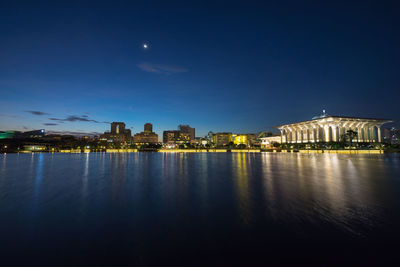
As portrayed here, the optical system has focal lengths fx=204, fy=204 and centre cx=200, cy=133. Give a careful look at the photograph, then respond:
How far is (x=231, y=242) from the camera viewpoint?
5.38m

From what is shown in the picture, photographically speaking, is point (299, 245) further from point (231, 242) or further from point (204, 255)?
point (204, 255)

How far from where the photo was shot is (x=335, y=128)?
13388cm

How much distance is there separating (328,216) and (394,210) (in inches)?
125

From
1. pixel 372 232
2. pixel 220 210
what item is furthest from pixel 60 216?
pixel 372 232

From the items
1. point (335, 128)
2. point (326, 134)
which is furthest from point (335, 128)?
point (326, 134)

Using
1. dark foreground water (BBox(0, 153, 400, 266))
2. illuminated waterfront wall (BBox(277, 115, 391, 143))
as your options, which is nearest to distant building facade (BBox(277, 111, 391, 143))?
illuminated waterfront wall (BBox(277, 115, 391, 143))

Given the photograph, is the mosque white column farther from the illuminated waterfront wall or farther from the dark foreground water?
the dark foreground water

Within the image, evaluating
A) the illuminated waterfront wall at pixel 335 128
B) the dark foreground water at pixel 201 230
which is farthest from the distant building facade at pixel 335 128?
the dark foreground water at pixel 201 230

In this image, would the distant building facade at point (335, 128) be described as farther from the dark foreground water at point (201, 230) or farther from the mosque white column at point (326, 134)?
the dark foreground water at point (201, 230)

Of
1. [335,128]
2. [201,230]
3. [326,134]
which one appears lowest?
[201,230]

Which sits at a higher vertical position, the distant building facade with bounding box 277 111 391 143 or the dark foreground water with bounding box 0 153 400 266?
the distant building facade with bounding box 277 111 391 143

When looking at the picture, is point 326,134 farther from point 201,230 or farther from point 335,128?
point 201,230

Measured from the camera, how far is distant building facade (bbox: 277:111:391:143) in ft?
438

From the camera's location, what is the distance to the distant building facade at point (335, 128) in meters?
133
